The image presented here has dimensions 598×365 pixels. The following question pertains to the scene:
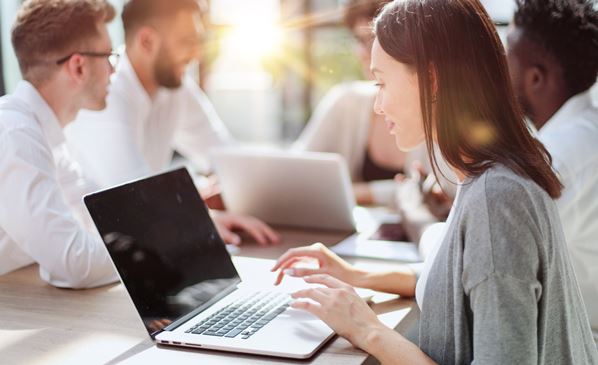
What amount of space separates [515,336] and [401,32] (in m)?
0.48

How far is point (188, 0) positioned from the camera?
2703 mm

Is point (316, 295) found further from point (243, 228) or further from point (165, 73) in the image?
point (165, 73)

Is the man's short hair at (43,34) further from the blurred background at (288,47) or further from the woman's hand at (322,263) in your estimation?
the blurred background at (288,47)

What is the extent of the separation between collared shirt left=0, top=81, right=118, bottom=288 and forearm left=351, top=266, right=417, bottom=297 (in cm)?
52

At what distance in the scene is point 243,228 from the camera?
6.15ft

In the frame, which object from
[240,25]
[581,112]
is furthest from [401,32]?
[240,25]

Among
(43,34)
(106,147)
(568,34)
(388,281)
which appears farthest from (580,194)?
(106,147)

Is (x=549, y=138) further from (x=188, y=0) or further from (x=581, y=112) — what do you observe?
(x=188, y=0)

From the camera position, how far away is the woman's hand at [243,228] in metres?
1.83

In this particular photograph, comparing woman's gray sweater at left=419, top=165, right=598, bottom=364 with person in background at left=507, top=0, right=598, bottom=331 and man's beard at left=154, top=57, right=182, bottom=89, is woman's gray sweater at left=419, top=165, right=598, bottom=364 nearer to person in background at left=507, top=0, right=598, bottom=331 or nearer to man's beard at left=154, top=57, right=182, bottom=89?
person in background at left=507, top=0, right=598, bottom=331

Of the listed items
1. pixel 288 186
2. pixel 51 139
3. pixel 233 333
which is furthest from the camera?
pixel 288 186

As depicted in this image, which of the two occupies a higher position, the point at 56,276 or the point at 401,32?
the point at 401,32

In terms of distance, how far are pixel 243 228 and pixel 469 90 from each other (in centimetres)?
98

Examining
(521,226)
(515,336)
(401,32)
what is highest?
(401,32)
